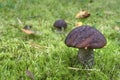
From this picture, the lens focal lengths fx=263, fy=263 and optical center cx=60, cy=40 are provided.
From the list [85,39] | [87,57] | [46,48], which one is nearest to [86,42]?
[85,39]

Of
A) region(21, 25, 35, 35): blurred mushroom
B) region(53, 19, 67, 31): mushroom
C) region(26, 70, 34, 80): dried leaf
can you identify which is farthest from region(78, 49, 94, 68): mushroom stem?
region(53, 19, 67, 31): mushroom

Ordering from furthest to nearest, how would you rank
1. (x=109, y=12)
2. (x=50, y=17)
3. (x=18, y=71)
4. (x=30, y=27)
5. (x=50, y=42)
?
1. (x=109, y=12)
2. (x=50, y=17)
3. (x=30, y=27)
4. (x=50, y=42)
5. (x=18, y=71)

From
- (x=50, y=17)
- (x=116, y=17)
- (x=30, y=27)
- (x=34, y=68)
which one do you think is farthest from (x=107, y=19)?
(x=34, y=68)

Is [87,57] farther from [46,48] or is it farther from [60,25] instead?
[60,25]

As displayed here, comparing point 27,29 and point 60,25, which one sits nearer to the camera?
point 27,29

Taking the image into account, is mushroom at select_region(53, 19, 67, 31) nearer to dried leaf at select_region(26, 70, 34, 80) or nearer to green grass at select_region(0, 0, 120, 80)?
green grass at select_region(0, 0, 120, 80)

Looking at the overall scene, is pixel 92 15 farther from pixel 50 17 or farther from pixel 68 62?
pixel 68 62
